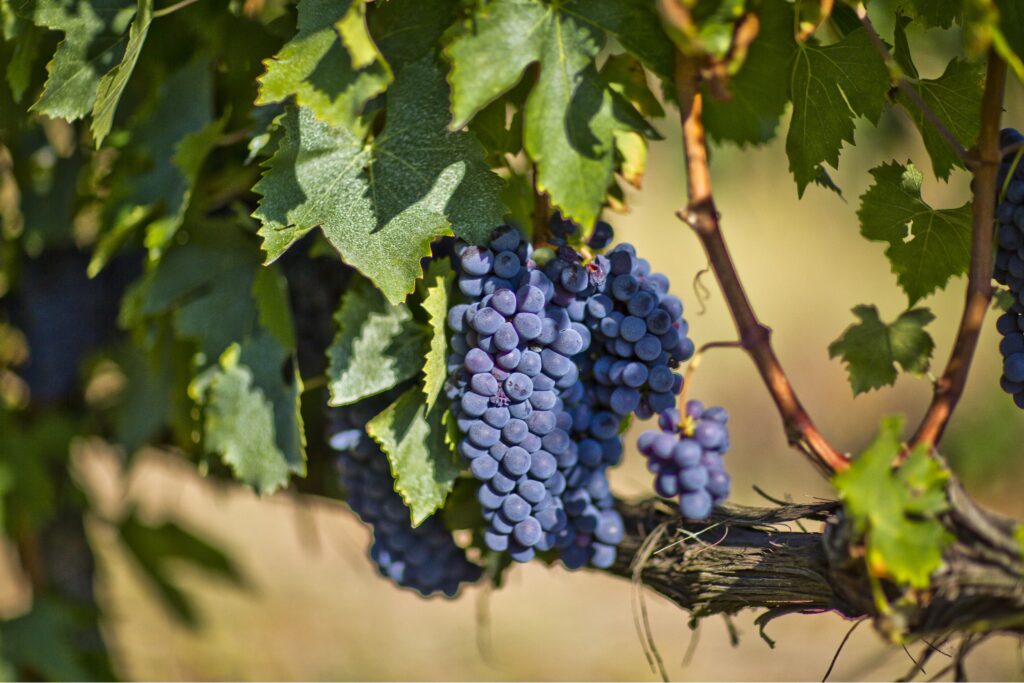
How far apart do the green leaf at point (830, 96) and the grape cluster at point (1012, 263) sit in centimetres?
12

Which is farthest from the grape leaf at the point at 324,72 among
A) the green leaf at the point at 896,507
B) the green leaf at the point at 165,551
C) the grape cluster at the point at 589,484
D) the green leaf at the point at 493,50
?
the green leaf at the point at 165,551

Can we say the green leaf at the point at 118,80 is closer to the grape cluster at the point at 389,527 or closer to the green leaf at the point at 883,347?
the grape cluster at the point at 389,527

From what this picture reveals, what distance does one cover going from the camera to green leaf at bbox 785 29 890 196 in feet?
2.59

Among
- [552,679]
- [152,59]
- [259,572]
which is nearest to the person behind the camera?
[152,59]

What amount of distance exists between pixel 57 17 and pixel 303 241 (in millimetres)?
355

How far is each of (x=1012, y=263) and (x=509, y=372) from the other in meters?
0.42

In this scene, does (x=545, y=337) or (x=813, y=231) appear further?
(x=813, y=231)

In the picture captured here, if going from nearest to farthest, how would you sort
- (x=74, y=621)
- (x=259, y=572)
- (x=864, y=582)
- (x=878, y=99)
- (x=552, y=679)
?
(x=864, y=582)
(x=878, y=99)
(x=74, y=621)
(x=552, y=679)
(x=259, y=572)

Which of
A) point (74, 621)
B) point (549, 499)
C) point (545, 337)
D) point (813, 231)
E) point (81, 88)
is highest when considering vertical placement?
point (81, 88)

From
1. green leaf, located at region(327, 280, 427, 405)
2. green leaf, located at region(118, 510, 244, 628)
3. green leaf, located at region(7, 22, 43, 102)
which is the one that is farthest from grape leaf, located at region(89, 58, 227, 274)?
green leaf, located at region(118, 510, 244, 628)

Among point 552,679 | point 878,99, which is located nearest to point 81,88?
point 878,99

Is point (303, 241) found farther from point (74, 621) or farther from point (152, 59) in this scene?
point (74, 621)

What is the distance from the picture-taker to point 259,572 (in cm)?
364

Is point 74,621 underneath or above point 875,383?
underneath
